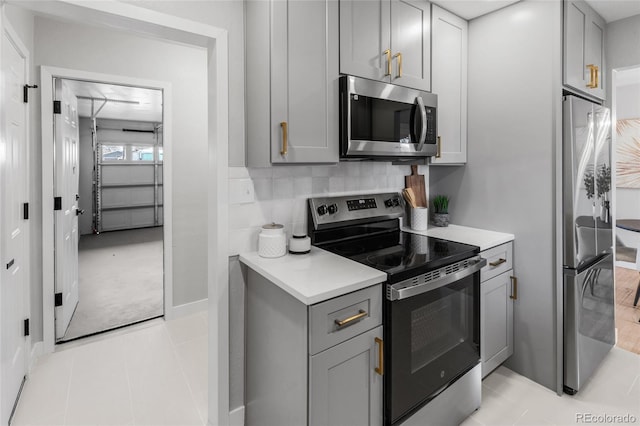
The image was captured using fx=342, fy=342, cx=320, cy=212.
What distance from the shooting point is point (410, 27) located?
1968mm

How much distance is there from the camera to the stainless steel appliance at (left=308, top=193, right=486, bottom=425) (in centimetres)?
148

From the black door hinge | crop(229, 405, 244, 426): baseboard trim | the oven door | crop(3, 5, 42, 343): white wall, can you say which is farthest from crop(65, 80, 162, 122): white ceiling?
the oven door

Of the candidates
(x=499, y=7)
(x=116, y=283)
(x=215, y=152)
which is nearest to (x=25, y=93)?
(x=215, y=152)

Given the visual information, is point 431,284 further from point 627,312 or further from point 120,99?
point 120,99

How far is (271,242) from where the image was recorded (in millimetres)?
1711

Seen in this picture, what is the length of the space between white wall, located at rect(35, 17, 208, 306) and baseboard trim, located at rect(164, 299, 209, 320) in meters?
0.04

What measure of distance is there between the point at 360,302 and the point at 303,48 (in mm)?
1153

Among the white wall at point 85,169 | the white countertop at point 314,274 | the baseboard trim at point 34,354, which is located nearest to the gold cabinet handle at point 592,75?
the white countertop at point 314,274

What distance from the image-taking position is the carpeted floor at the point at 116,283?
311 cm

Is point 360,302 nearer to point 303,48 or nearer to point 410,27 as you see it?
point 303,48

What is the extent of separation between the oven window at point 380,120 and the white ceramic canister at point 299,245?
1.90ft

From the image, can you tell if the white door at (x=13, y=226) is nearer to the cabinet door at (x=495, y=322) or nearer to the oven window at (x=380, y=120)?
the oven window at (x=380, y=120)

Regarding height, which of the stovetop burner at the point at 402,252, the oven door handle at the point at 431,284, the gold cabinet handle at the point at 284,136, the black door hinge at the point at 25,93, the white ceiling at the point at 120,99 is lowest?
the oven door handle at the point at 431,284

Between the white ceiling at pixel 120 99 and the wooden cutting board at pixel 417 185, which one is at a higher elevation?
A: the white ceiling at pixel 120 99
